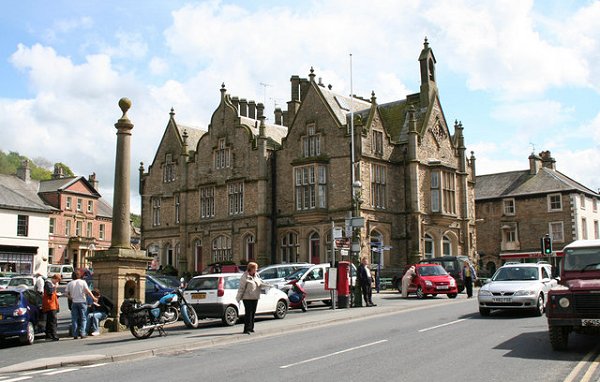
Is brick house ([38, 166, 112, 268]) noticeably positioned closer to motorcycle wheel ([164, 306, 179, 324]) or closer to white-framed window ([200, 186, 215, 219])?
white-framed window ([200, 186, 215, 219])

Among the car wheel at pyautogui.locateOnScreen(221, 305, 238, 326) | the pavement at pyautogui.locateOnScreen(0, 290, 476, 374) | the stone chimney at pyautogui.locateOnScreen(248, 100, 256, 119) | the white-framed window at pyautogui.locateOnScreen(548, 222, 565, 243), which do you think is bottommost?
the pavement at pyautogui.locateOnScreen(0, 290, 476, 374)

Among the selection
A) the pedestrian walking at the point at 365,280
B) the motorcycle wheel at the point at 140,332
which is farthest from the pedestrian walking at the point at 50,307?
the pedestrian walking at the point at 365,280

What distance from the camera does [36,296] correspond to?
18.1 metres

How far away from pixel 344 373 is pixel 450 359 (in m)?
2.20

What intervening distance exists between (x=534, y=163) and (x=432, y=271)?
35810 millimetres

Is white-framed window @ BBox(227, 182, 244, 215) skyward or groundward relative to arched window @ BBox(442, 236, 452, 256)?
skyward

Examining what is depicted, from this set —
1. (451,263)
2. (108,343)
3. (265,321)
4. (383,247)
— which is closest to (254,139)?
(383,247)

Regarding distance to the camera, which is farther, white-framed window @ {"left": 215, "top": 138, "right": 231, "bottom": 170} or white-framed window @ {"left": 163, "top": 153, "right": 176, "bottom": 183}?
white-framed window @ {"left": 163, "top": 153, "right": 176, "bottom": 183}

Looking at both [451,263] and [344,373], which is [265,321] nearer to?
[344,373]

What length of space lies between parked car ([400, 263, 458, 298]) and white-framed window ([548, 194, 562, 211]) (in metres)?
32.0

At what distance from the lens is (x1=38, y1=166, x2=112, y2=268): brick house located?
63.6 meters

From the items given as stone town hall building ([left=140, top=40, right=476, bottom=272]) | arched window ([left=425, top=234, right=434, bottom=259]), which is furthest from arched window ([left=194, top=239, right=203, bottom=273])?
arched window ([left=425, top=234, right=434, bottom=259])

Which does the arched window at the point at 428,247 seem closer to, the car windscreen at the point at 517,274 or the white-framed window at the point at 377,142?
the white-framed window at the point at 377,142

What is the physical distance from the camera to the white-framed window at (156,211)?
5116 cm
